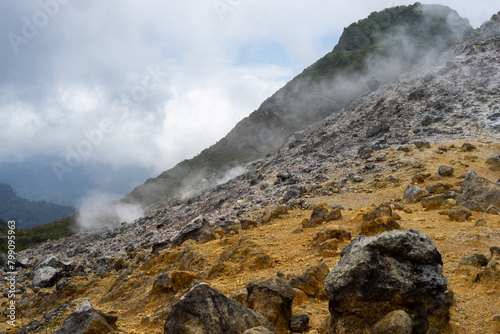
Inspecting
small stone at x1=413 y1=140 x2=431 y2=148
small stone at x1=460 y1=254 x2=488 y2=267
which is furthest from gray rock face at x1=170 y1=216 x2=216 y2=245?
small stone at x1=413 y1=140 x2=431 y2=148

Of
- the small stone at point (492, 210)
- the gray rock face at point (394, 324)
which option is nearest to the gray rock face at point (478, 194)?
the small stone at point (492, 210)

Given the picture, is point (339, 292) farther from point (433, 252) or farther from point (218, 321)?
point (218, 321)

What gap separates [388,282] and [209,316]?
2793 millimetres

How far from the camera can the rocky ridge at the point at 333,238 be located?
553 centimetres

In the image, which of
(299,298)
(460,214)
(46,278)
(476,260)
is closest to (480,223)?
(460,214)

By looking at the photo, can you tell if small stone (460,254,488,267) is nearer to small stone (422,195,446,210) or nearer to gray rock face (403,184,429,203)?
small stone (422,195,446,210)

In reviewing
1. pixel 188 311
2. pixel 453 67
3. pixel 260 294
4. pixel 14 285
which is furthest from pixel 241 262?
pixel 453 67

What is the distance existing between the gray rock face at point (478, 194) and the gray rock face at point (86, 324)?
1137 centimetres

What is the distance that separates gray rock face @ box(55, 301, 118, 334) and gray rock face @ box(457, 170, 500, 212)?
1137 cm

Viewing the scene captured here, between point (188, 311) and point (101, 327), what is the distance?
2.57 meters

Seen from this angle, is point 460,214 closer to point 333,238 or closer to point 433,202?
point 433,202

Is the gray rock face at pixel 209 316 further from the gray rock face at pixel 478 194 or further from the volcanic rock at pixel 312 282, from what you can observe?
the gray rock face at pixel 478 194

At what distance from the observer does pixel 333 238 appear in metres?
9.29

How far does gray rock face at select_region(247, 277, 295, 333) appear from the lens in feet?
18.4
